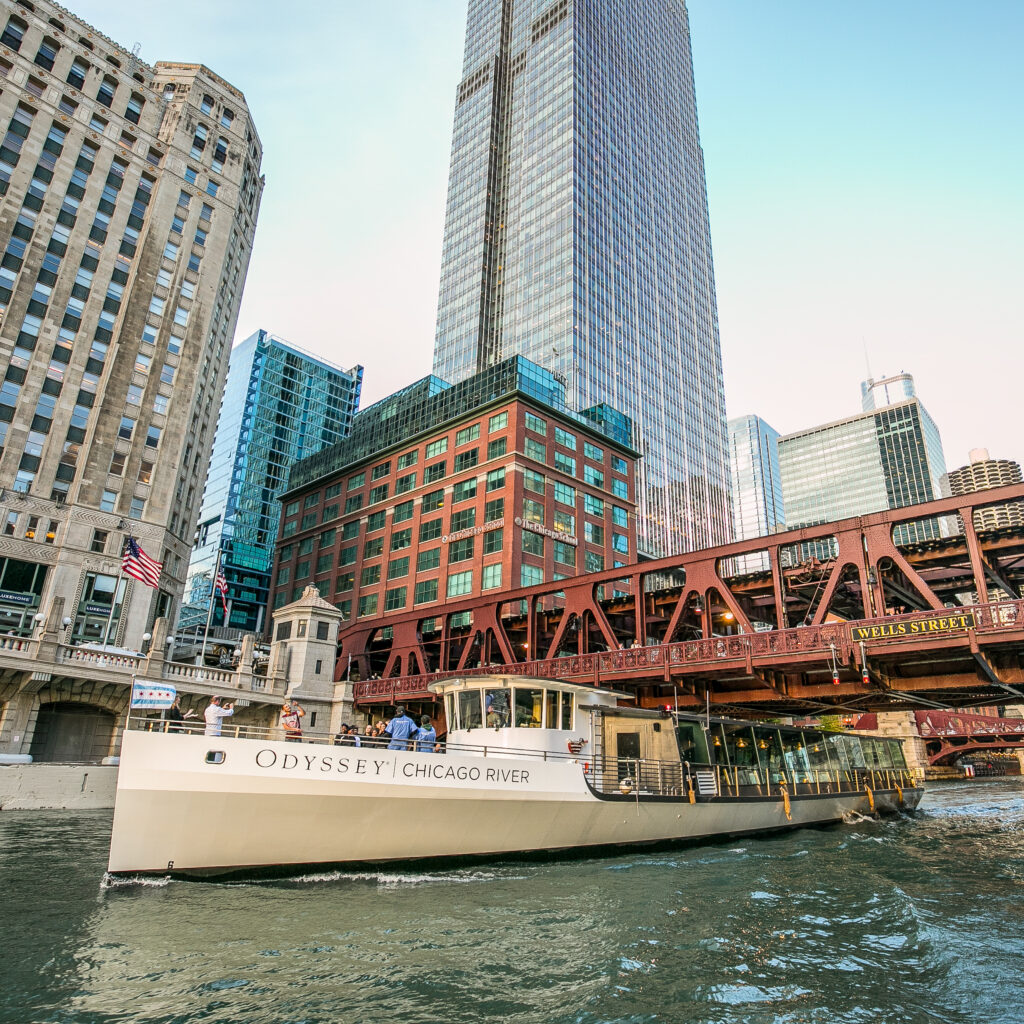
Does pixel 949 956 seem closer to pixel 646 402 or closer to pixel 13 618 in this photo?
pixel 13 618

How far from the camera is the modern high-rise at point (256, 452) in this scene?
138375 mm

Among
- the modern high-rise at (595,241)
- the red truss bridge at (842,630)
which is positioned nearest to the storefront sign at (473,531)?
the red truss bridge at (842,630)

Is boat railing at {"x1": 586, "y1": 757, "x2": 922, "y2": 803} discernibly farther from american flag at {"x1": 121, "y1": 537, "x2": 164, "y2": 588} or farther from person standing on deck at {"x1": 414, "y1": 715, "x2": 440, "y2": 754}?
american flag at {"x1": 121, "y1": 537, "x2": 164, "y2": 588}

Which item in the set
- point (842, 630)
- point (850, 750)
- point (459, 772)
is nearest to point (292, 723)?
point (459, 772)

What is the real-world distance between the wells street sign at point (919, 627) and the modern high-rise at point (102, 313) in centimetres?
5233

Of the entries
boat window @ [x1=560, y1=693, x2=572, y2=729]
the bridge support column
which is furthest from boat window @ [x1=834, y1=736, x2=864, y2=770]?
the bridge support column

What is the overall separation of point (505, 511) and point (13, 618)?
1629 inches

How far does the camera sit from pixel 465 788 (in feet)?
65.7

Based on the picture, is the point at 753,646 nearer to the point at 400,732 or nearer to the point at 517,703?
the point at 517,703

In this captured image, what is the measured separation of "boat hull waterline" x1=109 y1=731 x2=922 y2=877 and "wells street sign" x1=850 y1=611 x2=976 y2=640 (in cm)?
1149

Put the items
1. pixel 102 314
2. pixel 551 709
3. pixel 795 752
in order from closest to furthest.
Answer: pixel 551 709 < pixel 795 752 < pixel 102 314

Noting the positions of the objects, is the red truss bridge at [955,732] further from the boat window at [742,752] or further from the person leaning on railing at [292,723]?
the person leaning on railing at [292,723]

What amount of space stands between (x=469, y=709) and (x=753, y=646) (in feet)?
40.3

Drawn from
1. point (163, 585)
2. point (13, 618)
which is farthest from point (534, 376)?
point (13, 618)
